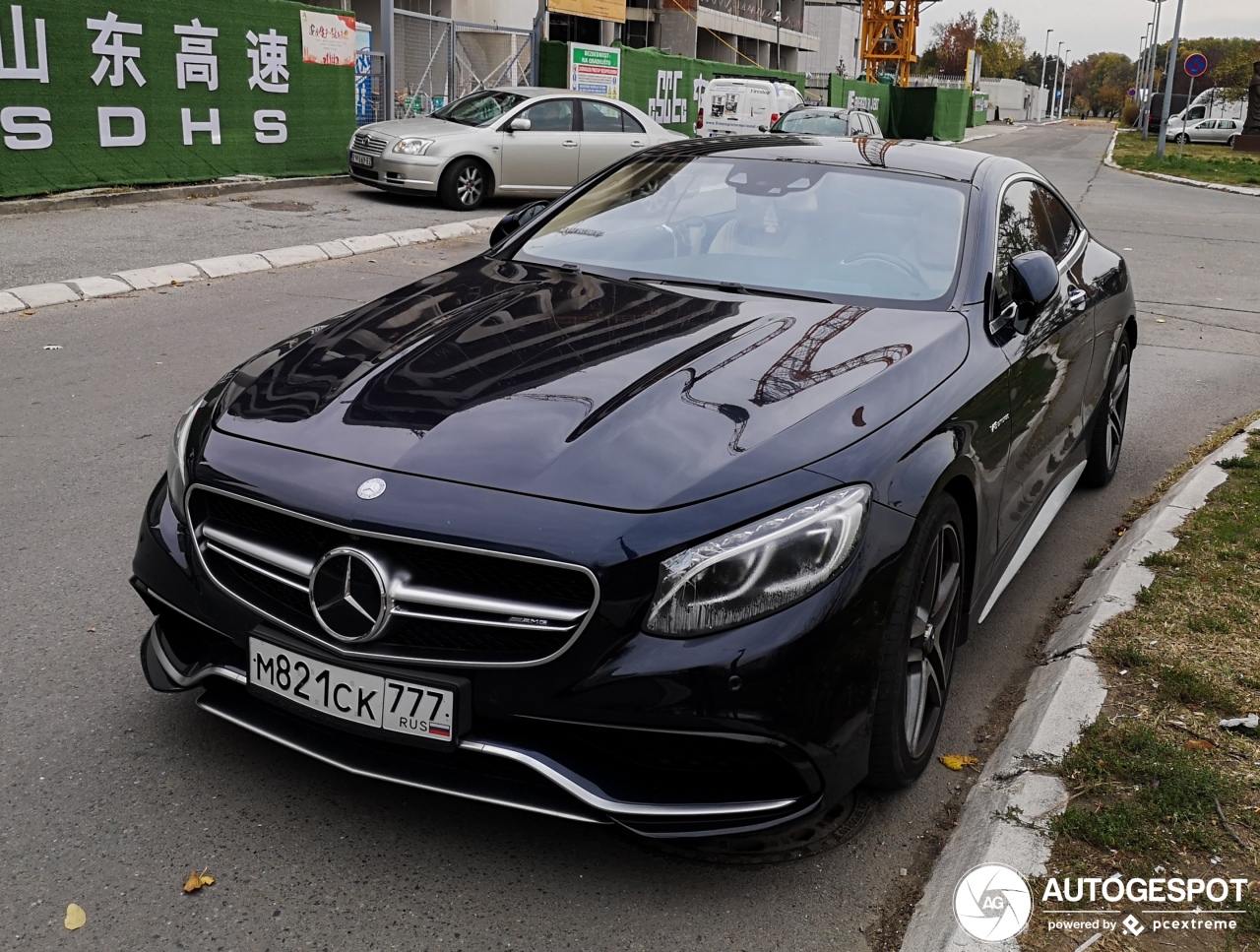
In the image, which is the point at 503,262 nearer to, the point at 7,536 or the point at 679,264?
the point at 679,264

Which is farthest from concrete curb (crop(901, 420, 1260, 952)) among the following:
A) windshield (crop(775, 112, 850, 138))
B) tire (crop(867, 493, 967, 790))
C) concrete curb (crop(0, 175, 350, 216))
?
windshield (crop(775, 112, 850, 138))

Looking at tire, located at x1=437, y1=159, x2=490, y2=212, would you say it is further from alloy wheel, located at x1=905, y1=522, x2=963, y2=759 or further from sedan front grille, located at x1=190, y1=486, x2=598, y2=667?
sedan front grille, located at x1=190, y1=486, x2=598, y2=667

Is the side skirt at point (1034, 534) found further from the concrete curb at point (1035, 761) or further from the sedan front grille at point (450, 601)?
the sedan front grille at point (450, 601)

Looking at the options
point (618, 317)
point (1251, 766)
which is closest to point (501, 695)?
point (618, 317)

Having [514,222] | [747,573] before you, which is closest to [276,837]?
[747,573]

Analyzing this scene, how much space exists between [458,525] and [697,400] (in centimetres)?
73

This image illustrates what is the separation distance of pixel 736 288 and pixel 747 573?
5.30 ft

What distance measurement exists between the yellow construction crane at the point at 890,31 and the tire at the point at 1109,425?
195 feet

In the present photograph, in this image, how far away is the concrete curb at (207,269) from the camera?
28.4 feet

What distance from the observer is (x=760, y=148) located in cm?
467

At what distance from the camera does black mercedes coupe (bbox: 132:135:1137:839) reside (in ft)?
8.22

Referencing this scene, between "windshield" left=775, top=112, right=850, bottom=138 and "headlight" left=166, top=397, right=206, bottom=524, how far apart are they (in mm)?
21044

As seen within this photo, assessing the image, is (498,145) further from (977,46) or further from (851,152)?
(977,46)

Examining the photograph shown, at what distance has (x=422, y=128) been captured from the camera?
14977 millimetres
